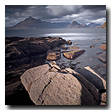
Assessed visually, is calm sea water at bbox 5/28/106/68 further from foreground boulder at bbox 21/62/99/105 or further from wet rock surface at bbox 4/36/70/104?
foreground boulder at bbox 21/62/99/105

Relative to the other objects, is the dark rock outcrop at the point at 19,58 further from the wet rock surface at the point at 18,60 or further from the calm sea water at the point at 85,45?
the calm sea water at the point at 85,45

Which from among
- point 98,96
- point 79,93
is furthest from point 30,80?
point 98,96

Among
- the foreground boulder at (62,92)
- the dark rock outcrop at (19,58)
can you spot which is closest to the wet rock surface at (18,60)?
the dark rock outcrop at (19,58)

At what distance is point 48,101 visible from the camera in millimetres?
2670

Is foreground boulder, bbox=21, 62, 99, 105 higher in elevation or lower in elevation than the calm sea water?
lower

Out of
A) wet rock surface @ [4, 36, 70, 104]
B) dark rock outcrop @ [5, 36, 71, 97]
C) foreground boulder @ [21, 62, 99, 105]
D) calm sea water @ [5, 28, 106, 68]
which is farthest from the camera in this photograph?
calm sea water @ [5, 28, 106, 68]

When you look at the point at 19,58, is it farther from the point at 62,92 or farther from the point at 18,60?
the point at 62,92

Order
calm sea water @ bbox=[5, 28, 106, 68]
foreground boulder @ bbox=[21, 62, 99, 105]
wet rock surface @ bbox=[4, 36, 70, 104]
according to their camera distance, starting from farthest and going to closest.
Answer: calm sea water @ bbox=[5, 28, 106, 68] → wet rock surface @ bbox=[4, 36, 70, 104] → foreground boulder @ bbox=[21, 62, 99, 105]

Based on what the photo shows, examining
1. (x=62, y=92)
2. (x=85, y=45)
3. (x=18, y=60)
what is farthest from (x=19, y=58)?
(x=85, y=45)

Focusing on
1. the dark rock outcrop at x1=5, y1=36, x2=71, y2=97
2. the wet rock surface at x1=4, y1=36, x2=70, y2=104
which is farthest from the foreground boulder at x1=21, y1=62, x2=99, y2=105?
the dark rock outcrop at x1=5, y1=36, x2=71, y2=97

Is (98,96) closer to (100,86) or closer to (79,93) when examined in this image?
(100,86)

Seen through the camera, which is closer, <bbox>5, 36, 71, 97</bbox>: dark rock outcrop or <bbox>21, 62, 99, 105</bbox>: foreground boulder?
<bbox>21, 62, 99, 105</bbox>: foreground boulder

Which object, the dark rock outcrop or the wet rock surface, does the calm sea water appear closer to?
the dark rock outcrop
